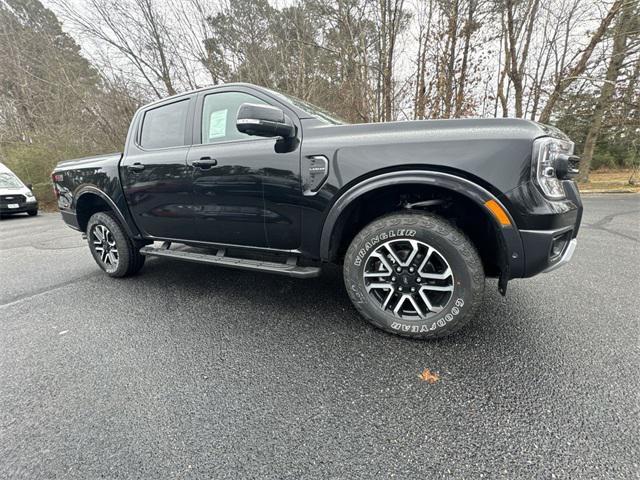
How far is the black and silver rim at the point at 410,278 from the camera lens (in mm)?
1809

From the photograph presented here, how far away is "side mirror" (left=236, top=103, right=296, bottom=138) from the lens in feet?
5.82

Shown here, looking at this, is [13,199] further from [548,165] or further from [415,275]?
[548,165]

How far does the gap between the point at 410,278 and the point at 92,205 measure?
148 inches

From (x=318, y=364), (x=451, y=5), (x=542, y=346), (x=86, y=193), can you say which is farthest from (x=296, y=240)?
(x=451, y=5)

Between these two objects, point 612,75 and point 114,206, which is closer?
point 114,206

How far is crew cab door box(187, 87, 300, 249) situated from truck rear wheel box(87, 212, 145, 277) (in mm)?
1162

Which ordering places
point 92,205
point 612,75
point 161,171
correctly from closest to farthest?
point 161,171 < point 92,205 < point 612,75

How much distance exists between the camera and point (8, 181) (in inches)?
376

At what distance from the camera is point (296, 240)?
7.14 feet

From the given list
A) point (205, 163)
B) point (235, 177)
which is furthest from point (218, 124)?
point (235, 177)

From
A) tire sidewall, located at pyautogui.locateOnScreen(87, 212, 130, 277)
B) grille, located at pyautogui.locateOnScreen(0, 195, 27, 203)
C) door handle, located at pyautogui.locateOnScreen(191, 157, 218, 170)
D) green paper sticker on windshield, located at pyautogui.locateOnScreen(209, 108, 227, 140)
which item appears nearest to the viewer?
door handle, located at pyautogui.locateOnScreen(191, 157, 218, 170)

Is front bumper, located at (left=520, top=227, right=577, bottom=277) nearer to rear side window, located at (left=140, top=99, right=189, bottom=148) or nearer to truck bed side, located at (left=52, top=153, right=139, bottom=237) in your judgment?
rear side window, located at (left=140, top=99, right=189, bottom=148)

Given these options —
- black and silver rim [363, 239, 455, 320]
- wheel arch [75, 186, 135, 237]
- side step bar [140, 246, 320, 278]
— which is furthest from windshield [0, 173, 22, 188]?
black and silver rim [363, 239, 455, 320]

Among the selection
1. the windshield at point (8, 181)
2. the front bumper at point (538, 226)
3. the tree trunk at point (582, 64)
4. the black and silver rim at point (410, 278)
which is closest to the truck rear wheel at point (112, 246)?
the black and silver rim at point (410, 278)
